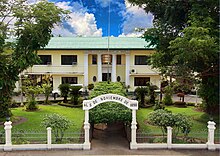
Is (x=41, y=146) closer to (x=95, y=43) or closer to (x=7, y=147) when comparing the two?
(x=7, y=147)

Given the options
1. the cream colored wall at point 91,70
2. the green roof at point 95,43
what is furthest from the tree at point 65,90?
the cream colored wall at point 91,70

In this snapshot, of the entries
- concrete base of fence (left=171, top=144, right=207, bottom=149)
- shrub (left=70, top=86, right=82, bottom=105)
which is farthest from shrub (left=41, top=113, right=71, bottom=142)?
shrub (left=70, top=86, right=82, bottom=105)

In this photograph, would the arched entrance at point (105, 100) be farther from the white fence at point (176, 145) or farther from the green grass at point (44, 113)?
the green grass at point (44, 113)

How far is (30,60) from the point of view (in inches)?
607

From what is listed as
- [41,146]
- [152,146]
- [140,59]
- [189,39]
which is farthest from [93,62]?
[152,146]

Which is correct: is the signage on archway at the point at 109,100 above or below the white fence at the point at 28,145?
above

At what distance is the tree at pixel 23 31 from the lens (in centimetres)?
1495

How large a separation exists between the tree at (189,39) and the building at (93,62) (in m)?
10.7

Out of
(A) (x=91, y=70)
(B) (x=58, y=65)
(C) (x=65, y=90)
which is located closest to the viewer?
(C) (x=65, y=90)

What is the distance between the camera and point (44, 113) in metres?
19.0

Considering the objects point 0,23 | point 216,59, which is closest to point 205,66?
point 216,59

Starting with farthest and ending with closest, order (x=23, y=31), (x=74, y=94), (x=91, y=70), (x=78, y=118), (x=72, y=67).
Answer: (x=91, y=70) < (x=72, y=67) < (x=74, y=94) < (x=78, y=118) < (x=23, y=31)

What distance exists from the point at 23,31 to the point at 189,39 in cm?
831

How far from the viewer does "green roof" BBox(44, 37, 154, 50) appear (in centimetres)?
2796
